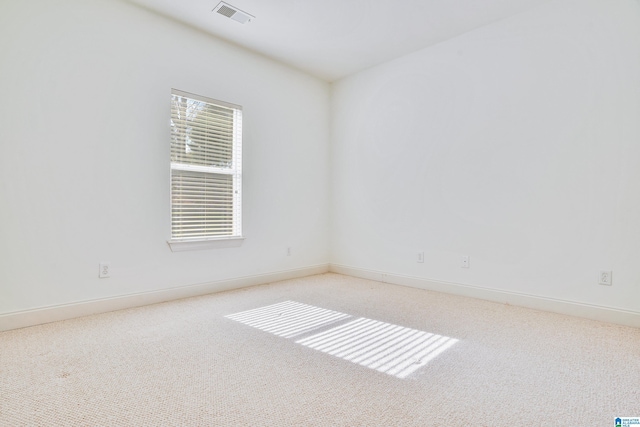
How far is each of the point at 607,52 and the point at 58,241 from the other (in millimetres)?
4474

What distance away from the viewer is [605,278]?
8.40 feet

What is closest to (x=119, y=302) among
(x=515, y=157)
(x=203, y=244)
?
(x=203, y=244)

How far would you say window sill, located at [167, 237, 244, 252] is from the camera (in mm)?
3120

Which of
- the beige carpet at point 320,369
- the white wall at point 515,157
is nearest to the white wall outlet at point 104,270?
the beige carpet at point 320,369

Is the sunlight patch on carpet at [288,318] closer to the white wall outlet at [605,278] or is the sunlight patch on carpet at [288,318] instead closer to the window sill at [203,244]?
the window sill at [203,244]

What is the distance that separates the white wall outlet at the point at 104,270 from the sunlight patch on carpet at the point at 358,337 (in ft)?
3.58

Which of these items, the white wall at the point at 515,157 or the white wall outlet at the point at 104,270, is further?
the white wall outlet at the point at 104,270

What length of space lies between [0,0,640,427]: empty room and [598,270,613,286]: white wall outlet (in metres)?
0.03

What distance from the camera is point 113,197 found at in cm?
276

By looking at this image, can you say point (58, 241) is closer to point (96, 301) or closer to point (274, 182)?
point (96, 301)

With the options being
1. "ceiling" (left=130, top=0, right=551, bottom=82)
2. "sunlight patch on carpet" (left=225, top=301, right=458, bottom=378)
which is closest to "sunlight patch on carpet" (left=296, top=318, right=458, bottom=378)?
"sunlight patch on carpet" (left=225, top=301, right=458, bottom=378)

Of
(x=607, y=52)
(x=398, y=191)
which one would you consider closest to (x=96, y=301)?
(x=398, y=191)

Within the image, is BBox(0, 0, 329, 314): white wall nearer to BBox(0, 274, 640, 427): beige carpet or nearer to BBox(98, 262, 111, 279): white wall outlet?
BBox(98, 262, 111, 279): white wall outlet

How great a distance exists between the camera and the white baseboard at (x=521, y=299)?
2496mm
